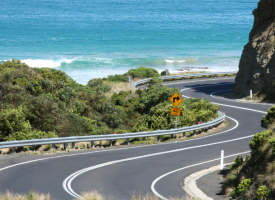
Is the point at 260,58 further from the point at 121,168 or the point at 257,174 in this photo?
the point at 257,174

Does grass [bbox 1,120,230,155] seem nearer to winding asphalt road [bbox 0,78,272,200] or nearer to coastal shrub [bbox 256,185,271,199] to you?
winding asphalt road [bbox 0,78,272,200]

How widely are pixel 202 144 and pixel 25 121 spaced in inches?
356

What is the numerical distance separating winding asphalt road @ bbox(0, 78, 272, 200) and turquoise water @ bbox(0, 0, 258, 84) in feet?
123

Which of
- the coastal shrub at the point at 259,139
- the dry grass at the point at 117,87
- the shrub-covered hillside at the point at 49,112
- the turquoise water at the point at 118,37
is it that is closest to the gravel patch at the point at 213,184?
the coastal shrub at the point at 259,139

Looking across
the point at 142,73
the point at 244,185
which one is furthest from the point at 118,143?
the point at 142,73

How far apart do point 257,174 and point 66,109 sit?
1343 cm

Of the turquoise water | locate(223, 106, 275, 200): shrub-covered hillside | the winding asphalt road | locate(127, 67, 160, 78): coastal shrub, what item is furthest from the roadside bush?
the turquoise water

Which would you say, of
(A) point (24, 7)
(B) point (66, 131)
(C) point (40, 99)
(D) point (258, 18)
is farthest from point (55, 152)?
Result: (A) point (24, 7)

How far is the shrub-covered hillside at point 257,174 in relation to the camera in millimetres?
9554

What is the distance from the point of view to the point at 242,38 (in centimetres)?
10044

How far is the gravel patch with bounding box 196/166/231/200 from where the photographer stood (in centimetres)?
1109

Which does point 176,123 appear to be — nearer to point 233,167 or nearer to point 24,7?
point 233,167

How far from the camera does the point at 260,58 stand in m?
33.6

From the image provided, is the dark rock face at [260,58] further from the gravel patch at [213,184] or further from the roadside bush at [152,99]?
the gravel patch at [213,184]
